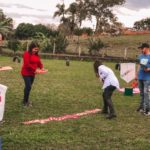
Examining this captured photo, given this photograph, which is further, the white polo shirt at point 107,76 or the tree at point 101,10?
the tree at point 101,10

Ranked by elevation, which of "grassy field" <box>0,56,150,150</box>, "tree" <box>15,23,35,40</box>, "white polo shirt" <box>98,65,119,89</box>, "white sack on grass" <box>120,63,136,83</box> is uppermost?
"tree" <box>15,23,35,40</box>

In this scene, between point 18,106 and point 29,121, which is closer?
point 29,121

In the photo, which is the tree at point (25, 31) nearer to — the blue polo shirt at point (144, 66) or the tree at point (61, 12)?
the tree at point (61, 12)

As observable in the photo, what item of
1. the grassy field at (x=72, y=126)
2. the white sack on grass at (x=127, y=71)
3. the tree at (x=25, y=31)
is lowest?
the grassy field at (x=72, y=126)

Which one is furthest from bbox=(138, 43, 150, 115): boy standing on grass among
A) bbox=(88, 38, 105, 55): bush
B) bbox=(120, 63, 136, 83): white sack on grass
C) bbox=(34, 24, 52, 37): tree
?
bbox=(34, 24, 52, 37): tree

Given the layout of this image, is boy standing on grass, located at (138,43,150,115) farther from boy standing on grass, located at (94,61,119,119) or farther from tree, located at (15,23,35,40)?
tree, located at (15,23,35,40)

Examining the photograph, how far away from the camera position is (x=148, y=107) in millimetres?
11633

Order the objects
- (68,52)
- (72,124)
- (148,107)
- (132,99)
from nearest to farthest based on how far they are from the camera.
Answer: (72,124) → (148,107) → (132,99) → (68,52)

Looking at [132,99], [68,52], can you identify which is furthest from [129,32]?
[132,99]

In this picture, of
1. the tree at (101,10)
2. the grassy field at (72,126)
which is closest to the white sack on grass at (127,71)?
the grassy field at (72,126)

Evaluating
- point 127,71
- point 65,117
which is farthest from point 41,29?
point 65,117

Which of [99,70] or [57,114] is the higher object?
[99,70]

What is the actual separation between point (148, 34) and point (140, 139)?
61151 millimetres

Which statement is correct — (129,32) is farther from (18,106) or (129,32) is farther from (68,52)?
(18,106)
